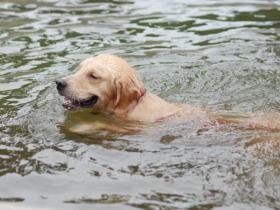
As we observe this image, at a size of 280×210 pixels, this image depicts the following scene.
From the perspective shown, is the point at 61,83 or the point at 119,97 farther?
the point at 119,97

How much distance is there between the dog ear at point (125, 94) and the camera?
7394 millimetres

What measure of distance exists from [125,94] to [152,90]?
1646 mm

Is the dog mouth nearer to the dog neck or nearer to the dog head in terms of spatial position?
the dog head

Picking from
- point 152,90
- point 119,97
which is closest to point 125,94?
point 119,97

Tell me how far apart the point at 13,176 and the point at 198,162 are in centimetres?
184

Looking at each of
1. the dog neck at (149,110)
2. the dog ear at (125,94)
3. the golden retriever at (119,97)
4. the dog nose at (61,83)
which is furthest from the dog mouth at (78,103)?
the dog neck at (149,110)

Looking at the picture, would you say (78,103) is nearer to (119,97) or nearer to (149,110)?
(119,97)

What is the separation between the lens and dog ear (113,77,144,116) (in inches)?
291

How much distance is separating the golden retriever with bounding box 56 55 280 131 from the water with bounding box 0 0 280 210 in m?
0.27

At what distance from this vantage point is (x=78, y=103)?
7.49 m

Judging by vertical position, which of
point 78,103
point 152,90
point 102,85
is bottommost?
point 152,90

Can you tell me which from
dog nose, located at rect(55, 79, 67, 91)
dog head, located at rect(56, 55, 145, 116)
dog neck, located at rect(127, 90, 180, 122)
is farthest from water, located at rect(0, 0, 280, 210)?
dog nose, located at rect(55, 79, 67, 91)

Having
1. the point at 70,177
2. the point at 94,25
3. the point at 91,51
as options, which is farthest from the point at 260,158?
the point at 94,25

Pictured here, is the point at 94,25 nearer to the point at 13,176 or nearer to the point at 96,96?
the point at 96,96
